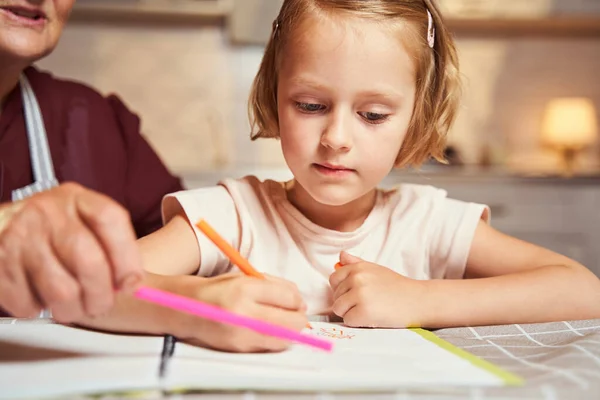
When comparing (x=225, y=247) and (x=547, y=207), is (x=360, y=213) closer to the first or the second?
(x=225, y=247)

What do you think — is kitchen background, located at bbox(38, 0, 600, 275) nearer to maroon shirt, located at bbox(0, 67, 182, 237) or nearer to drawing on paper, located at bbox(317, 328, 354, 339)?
maroon shirt, located at bbox(0, 67, 182, 237)

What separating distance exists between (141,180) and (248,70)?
1818mm

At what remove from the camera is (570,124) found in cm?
298

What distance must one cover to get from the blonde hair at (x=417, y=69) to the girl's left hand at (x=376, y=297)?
0.30m

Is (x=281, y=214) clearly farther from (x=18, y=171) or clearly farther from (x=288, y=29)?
(x=18, y=171)

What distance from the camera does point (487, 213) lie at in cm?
105

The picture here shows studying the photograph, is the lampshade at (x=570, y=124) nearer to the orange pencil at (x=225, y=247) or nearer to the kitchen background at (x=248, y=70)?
the kitchen background at (x=248, y=70)

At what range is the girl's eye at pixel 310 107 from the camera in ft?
2.89

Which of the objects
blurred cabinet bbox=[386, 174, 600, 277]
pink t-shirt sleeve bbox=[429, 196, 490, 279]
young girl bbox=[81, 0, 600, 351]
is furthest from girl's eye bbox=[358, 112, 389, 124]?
blurred cabinet bbox=[386, 174, 600, 277]

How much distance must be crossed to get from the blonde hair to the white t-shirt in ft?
0.34

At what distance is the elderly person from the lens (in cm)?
48

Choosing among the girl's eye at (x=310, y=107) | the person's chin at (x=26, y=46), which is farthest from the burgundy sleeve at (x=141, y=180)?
the girl's eye at (x=310, y=107)

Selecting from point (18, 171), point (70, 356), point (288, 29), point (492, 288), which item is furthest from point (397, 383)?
point (18, 171)

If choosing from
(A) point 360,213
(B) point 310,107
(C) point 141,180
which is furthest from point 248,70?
(B) point 310,107
